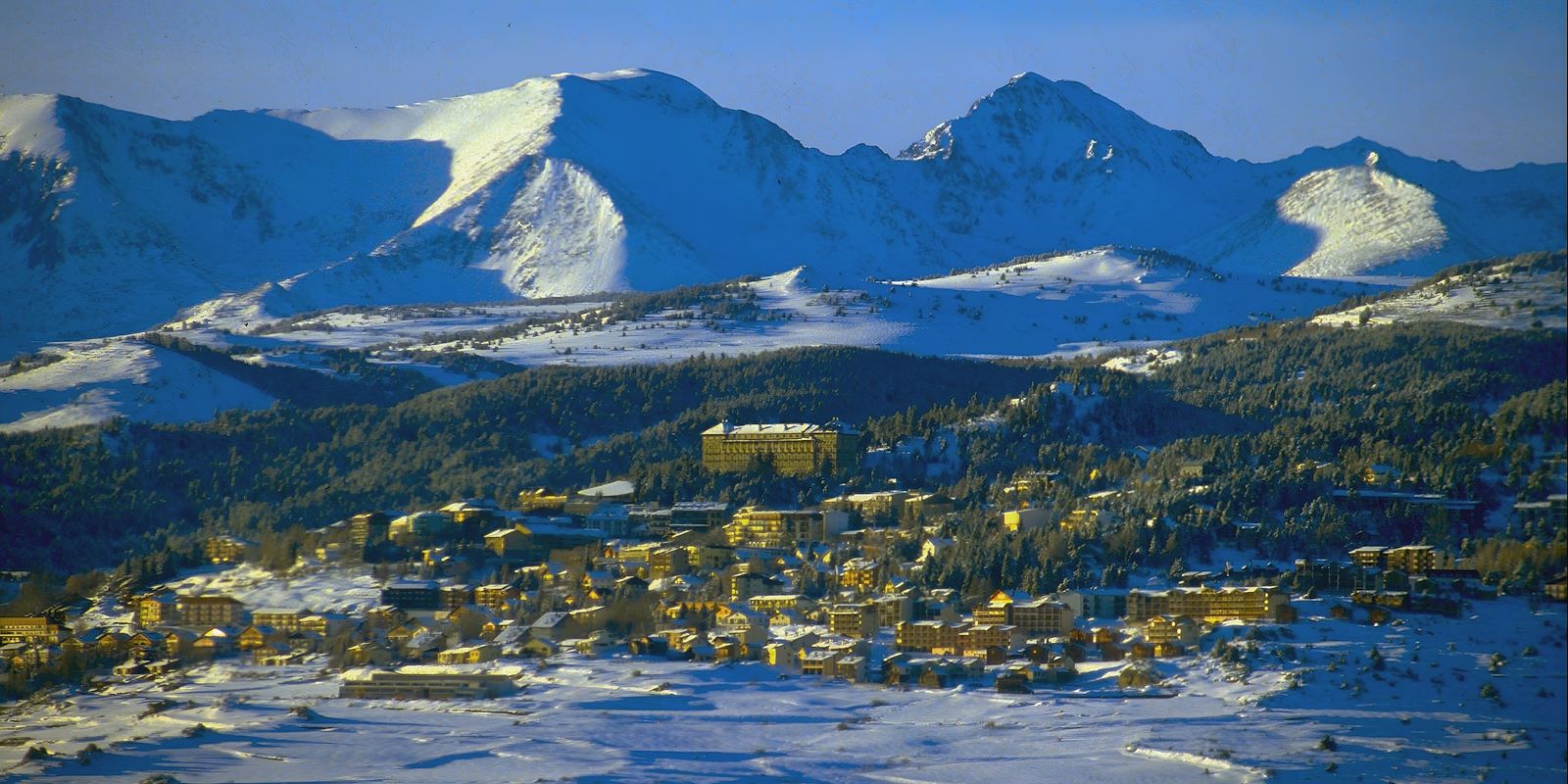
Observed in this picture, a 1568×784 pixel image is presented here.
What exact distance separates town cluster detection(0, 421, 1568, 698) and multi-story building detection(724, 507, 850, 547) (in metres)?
0.08

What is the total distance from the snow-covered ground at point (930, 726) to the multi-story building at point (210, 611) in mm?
12377

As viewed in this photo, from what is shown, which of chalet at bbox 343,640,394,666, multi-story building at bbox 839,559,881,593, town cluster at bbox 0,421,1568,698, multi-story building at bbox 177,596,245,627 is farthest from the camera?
multi-story building at bbox 839,559,881,593

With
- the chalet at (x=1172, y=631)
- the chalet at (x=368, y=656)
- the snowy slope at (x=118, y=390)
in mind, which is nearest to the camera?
the chalet at (x=1172, y=631)

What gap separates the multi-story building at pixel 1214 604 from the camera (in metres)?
73.2

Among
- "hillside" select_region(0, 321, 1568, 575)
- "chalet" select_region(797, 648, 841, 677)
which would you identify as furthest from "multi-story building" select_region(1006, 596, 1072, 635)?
"hillside" select_region(0, 321, 1568, 575)

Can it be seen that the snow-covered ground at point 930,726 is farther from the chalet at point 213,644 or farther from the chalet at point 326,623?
the chalet at point 326,623

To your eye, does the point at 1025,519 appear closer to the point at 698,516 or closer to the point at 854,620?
the point at 854,620

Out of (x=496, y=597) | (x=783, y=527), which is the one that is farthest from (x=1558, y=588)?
(x=783, y=527)

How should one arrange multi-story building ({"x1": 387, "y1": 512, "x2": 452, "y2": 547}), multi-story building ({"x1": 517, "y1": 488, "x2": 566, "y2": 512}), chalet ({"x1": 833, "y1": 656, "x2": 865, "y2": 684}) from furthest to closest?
multi-story building ({"x1": 517, "y1": 488, "x2": 566, "y2": 512}) → multi-story building ({"x1": 387, "y1": 512, "x2": 452, "y2": 547}) → chalet ({"x1": 833, "y1": 656, "x2": 865, "y2": 684})

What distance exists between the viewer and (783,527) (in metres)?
98.6

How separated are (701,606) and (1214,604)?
60.3 ft

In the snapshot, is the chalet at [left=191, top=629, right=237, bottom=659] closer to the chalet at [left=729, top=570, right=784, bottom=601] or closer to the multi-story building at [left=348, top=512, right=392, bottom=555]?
the multi-story building at [left=348, top=512, right=392, bottom=555]

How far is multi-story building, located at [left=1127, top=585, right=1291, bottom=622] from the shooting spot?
240 feet

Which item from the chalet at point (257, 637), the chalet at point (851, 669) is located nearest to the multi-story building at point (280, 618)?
the chalet at point (257, 637)
